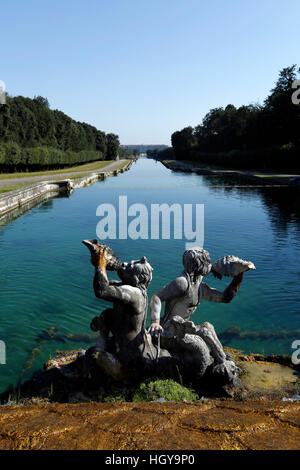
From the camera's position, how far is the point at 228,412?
11.7ft

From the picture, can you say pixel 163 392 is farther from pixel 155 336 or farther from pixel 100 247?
pixel 100 247

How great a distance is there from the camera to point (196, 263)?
544cm

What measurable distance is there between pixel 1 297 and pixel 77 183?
103 ft

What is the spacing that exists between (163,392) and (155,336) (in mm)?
756

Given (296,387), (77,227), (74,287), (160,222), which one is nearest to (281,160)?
(160,222)

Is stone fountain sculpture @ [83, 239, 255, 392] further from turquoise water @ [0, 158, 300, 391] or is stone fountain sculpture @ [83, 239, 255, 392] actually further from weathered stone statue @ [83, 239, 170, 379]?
turquoise water @ [0, 158, 300, 391]

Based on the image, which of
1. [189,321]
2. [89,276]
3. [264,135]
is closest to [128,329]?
[189,321]

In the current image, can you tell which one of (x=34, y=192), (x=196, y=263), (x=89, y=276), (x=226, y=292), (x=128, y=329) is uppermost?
(x=196, y=263)

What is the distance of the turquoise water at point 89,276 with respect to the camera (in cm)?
856

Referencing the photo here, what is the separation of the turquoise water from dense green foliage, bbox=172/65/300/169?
32424 mm

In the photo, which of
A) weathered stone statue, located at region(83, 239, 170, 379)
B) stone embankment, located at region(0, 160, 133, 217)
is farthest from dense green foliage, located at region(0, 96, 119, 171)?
weathered stone statue, located at region(83, 239, 170, 379)

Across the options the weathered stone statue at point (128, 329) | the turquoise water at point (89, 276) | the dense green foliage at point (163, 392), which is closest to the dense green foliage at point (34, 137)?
the turquoise water at point (89, 276)

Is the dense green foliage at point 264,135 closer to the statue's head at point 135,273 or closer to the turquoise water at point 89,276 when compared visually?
the turquoise water at point 89,276

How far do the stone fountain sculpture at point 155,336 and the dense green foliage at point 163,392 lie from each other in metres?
0.17
